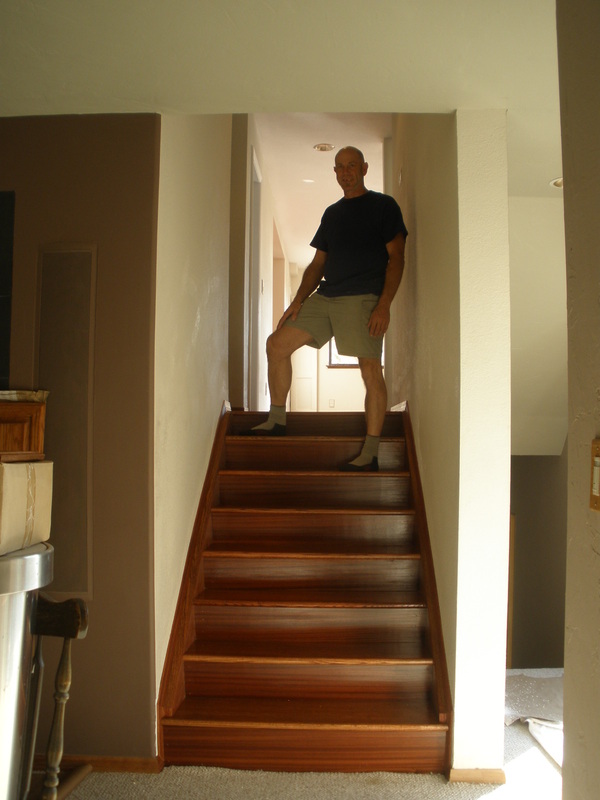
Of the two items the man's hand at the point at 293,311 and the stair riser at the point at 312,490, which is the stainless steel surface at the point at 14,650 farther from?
the man's hand at the point at 293,311

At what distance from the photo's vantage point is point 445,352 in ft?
7.66

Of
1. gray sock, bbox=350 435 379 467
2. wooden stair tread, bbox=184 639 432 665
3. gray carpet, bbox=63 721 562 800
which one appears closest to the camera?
gray carpet, bbox=63 721 562 800

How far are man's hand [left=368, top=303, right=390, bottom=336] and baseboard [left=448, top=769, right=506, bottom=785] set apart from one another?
168cm

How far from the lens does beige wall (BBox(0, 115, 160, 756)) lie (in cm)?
207

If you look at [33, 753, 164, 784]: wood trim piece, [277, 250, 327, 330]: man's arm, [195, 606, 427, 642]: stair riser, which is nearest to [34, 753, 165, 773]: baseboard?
[33, 753, 164, 784]: wood trim piece

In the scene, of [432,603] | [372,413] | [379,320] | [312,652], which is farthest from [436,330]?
[312,652]

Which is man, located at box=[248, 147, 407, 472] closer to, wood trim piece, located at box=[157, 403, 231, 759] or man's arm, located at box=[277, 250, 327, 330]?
man's arm, located at box=[277, 250, 327, 330]

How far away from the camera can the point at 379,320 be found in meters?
2.93

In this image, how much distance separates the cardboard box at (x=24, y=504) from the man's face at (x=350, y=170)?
2.02 m

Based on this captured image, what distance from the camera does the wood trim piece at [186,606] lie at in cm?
217

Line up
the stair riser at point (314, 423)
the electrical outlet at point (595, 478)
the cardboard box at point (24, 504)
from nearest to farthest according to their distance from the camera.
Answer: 1. the electrical outlet at point (595, 478)
2. the cardboard box at point (24, 504)
3. the stair riser at point (314, 423)

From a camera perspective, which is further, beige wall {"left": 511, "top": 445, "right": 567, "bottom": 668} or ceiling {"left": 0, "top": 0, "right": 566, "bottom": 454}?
beige wall {"left": 511, "top": 445, "right": 567, "bottom": 668}

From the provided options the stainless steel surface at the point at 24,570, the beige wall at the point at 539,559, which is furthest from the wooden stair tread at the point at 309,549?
Answer: the beige wall at the point at 539,559

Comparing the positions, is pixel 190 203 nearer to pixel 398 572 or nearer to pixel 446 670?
pixel 398 572
